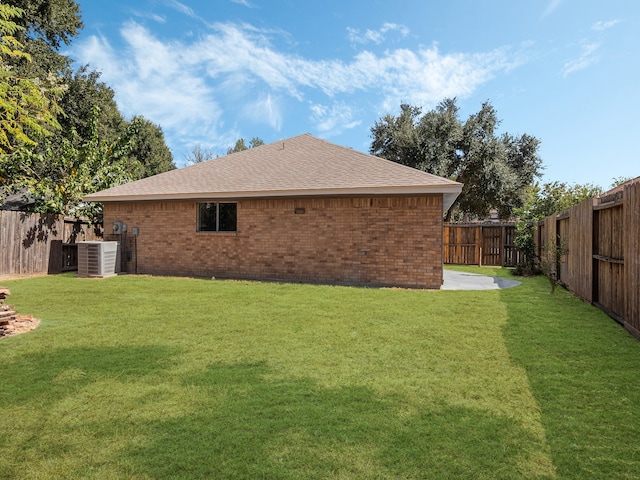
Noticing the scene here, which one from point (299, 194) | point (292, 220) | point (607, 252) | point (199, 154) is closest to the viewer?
point (607, 252)

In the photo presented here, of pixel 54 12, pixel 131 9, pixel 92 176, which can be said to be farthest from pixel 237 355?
pixel 54 12

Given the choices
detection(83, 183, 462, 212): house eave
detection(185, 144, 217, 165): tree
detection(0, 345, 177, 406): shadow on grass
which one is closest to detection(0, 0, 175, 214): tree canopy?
detection(83, 183, 462, 212): house eave

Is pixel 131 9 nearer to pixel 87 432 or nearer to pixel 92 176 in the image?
pixel 92 176

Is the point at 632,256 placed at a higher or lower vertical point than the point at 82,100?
lower

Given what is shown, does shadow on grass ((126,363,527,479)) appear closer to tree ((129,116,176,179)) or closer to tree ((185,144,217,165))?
tree ((129,116,176,179))

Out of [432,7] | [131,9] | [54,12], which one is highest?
[54,12]

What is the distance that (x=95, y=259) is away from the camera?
12.2 m

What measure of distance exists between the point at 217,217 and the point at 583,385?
1078 centimetres

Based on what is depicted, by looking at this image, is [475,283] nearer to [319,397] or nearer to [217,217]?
[217,217]

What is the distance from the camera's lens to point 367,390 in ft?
11.0

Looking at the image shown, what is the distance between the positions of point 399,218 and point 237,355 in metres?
7.07

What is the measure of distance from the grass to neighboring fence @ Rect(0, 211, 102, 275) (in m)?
7.82

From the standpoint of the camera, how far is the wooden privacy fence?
5156 mm

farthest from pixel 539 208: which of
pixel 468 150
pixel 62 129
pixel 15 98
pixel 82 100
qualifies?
pixel 82 100
